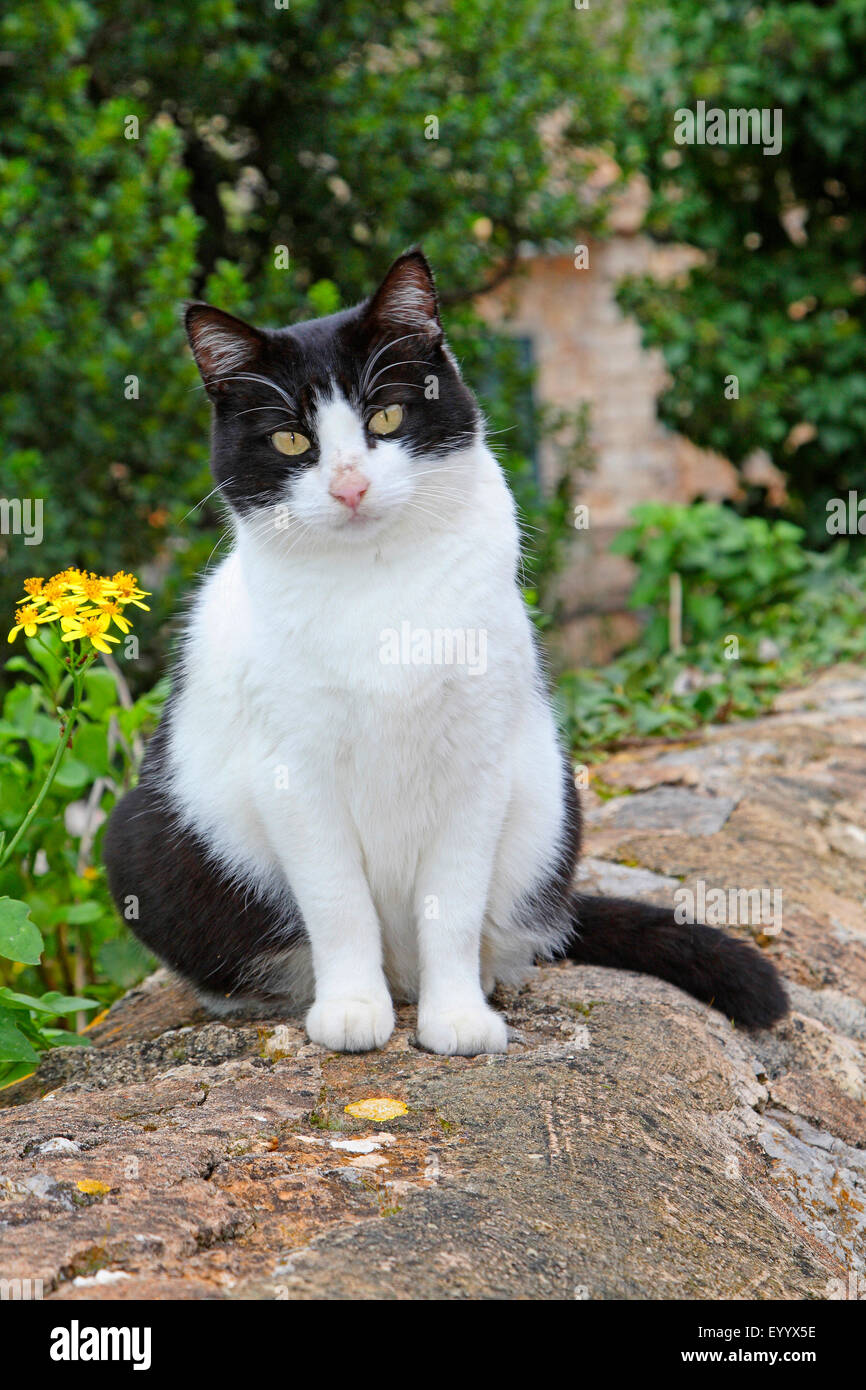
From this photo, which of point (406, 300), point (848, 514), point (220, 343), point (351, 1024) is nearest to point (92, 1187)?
point (351, 1024)

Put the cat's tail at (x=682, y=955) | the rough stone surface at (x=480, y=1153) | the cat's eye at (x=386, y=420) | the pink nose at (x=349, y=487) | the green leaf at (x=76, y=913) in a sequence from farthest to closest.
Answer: the green leaf at (x=76, y=913)
the cat's tail at (x=682, y=955)
the cat's eye at (x=386, y=420)
the pink nose at (x=349, y=487)
the rough stone surface at (x=480, y=1153)

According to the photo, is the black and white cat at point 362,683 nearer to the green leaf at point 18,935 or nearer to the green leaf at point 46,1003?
the green leaf at point 46,1003

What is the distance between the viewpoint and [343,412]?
197 centimetres

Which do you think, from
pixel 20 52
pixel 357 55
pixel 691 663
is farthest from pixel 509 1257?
pixel 357 55

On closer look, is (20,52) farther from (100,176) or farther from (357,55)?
(357,55)

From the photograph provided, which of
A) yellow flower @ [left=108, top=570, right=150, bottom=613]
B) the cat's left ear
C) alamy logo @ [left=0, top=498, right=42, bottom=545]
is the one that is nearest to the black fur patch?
the cat's left ear

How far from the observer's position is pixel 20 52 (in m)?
4.63

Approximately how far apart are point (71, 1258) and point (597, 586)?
8.48m

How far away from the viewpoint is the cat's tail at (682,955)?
223cm

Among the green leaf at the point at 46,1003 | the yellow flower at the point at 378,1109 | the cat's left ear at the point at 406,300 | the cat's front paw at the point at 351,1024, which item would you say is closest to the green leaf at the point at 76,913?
the green leaf at the point at 46,1003

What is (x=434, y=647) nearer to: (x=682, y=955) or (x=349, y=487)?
(x=349, y=487)

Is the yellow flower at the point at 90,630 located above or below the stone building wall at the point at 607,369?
below

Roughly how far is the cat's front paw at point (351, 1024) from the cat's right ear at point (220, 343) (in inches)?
41.3
